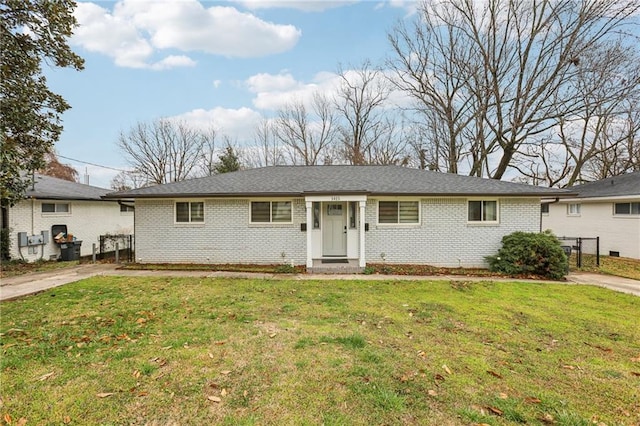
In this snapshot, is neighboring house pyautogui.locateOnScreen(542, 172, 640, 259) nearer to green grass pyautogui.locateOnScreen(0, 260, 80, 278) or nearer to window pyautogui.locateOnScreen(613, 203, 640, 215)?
window pyautogui.locateOnScreen(613, 203, 640, 215)

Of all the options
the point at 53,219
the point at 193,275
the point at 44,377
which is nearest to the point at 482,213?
the point at 193,275

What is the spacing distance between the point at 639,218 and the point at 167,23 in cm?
2035

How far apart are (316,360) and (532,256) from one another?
29.7 feet

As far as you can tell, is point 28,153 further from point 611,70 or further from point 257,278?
point 611,70

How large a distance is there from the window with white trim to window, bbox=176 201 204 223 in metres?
1.97

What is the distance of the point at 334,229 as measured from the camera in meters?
11.2

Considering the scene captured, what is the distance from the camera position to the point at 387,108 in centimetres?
2658

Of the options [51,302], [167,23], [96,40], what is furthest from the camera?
[96,40]

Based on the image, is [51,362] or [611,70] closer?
[51,362]

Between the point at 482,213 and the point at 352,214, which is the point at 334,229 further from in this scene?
the point at 482,213

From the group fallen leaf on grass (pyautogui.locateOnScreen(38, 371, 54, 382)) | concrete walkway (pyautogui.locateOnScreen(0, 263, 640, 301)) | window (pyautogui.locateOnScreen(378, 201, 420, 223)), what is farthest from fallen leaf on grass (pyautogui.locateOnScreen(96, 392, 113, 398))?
window (pyautogui.locateOnScreen(378, 201, 420, 223))

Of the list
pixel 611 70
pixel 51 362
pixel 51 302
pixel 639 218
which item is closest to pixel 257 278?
pixel 51 302

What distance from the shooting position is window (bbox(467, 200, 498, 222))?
10.9m

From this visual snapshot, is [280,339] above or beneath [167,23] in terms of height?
beneath
